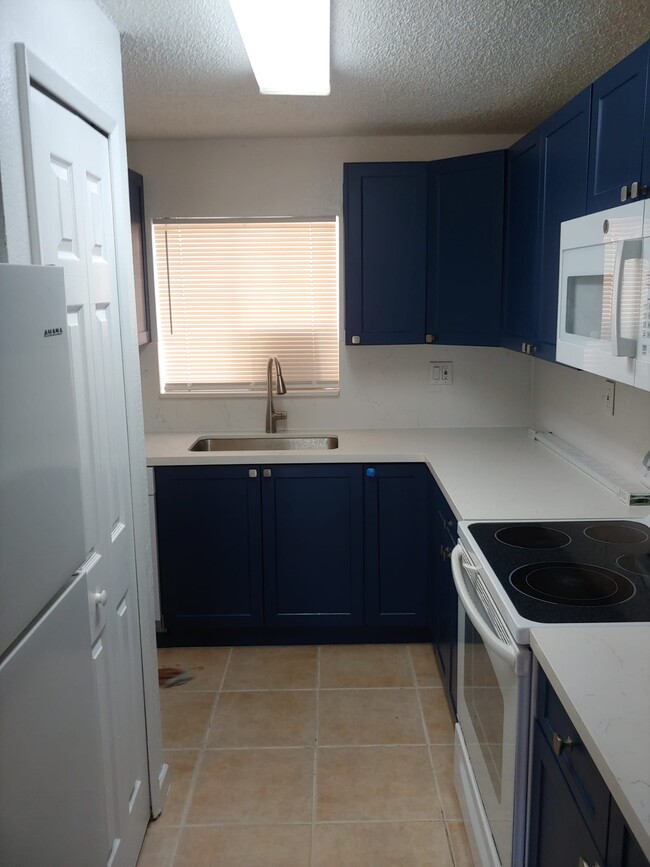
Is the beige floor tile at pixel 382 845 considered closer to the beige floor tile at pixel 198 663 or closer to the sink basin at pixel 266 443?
the beige floor tile at pixel 198 663

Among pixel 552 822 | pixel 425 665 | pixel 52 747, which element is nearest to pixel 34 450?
pixel 52 747

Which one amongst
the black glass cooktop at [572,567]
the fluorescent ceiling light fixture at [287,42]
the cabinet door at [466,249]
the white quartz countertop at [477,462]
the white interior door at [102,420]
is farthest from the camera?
the cabinet door at [466,249]

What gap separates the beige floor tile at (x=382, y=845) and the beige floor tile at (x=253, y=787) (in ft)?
0.41

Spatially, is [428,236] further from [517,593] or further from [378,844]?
[378,844]

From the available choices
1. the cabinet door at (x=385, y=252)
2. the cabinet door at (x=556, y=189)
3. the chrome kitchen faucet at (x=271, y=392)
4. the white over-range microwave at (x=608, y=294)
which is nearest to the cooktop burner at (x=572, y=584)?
the white over-range microwave at (x=608, y=294)

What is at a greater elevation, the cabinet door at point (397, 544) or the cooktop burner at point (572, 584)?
the cooktop burner at point (572, 584)

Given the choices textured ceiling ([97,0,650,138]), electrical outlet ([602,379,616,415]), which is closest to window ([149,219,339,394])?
textured ceiling ([97,0,650,138])

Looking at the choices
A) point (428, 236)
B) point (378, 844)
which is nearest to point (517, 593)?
point (378, 844)

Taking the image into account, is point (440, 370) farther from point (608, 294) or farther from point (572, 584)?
point (572, 584)

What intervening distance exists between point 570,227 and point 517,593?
3.63 ft

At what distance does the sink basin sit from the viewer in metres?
3.75

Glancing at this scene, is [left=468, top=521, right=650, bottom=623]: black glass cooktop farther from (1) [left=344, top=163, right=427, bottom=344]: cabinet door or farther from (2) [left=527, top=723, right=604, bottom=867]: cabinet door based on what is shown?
(1) [left=344, top=163, right=427, bottom=344]: cabinet door

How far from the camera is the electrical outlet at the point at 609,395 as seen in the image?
277 cm

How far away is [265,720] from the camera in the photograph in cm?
290
